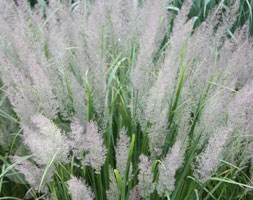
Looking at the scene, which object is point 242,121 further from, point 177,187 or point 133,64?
point 133,64

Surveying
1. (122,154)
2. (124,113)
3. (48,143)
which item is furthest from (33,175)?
(124,113)

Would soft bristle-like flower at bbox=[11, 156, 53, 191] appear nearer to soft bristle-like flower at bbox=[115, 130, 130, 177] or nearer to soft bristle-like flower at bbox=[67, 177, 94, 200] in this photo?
soft bristle-like flower at bbox=[67, 177, 94, 200]

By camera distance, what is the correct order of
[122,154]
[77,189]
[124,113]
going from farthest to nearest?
[124,113], [122,154], [77,189]

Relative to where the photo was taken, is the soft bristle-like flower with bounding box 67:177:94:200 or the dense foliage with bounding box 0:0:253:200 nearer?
the soft bristle-like flower with bounding box 67:177:94:200

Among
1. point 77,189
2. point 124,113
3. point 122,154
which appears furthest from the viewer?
point 124,113

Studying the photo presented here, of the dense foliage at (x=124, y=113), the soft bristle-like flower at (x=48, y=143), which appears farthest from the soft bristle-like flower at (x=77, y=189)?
the soft bristle-like flower at (x=48, y=143)

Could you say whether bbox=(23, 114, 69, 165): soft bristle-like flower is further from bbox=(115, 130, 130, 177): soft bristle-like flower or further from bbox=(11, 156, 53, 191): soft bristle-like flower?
bbox=(115, 130, 130, 177): soft bristle-like flower

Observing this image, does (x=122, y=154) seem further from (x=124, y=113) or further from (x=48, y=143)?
(x=124, y=113)

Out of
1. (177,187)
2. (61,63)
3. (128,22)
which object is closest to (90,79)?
(61,63)

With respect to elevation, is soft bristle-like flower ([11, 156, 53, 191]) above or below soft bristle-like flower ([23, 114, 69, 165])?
below

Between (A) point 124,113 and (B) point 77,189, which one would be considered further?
(A) point 124,113

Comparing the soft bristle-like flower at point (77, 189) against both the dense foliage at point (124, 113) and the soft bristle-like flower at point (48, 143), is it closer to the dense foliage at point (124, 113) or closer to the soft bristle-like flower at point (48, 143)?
the dense foliage at point (124, 113)

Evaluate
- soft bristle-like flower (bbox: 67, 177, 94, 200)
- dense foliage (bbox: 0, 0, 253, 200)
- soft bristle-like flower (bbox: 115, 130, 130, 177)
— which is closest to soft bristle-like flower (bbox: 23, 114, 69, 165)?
dense foliage (bbox: 0, 0, 253, 200)
